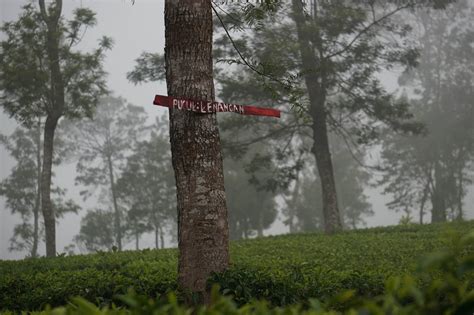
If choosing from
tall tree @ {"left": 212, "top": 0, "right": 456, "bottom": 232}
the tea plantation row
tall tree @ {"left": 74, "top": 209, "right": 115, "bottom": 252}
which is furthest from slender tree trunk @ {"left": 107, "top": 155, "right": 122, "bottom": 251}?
the tea plantation row

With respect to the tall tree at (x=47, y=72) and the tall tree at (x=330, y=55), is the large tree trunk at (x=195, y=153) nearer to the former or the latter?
the tall tree at (x=330, y=55)

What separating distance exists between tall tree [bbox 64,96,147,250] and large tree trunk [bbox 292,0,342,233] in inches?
906

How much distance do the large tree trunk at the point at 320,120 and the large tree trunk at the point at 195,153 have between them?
36.8 feet

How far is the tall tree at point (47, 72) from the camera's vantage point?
51.8ft

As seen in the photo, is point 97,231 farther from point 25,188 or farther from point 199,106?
point 199,106

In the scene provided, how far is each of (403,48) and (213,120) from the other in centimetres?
1441

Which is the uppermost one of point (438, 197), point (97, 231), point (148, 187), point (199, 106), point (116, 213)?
point (148, 187)

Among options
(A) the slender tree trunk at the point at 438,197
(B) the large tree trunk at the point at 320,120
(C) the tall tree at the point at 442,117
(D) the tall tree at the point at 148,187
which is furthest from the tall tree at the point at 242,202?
(B) the large tree trunk at the point at 320,120

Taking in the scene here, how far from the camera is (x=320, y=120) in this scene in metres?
17.3

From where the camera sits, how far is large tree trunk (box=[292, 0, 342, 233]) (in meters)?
16.3

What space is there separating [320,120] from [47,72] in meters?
9.26

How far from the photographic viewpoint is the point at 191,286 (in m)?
4.86

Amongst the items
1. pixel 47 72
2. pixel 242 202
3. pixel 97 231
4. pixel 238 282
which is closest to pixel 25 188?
pixel 97 231

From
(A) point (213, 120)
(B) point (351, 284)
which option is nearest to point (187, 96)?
(A) point (213, 120)
